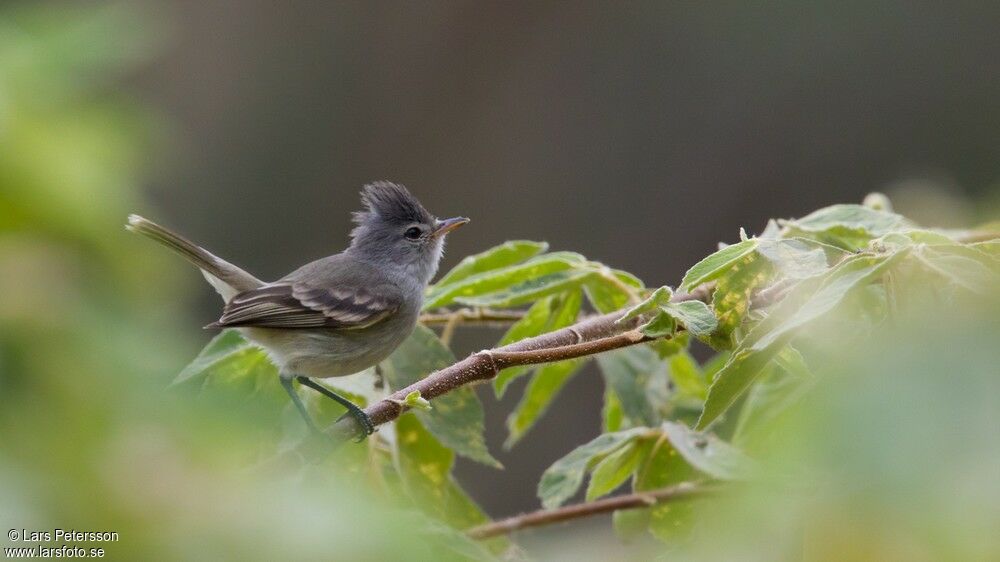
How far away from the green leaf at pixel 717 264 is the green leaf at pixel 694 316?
34mm

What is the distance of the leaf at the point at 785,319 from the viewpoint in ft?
4.53

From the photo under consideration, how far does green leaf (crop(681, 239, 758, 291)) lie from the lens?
174cm

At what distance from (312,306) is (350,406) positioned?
3.84 ft

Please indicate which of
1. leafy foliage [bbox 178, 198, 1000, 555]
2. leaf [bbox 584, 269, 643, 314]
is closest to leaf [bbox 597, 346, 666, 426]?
leafy foliage [bbox 178, 198, 1000, 555]

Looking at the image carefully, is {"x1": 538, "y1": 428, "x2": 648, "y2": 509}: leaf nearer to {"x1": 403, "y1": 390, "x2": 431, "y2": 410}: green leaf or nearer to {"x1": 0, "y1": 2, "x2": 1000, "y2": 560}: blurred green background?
{"x1": 403, "y1": 390, "x2": 431, "y2": 410}: green leaf

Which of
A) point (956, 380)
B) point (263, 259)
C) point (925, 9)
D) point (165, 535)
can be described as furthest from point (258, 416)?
point (925, 9)

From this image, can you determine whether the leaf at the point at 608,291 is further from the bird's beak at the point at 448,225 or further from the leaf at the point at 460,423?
the bird's beak at the point at 448,225

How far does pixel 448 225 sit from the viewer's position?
402cm

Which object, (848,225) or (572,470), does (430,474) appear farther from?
(848,225)

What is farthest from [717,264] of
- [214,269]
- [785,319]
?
[214,269]

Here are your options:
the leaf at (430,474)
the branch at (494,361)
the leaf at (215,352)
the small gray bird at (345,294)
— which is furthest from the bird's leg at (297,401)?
the branch at (494,361)

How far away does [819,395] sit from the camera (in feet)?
2.82

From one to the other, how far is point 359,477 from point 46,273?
3.41 ft

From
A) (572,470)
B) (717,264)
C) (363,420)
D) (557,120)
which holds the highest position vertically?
(557,120)
